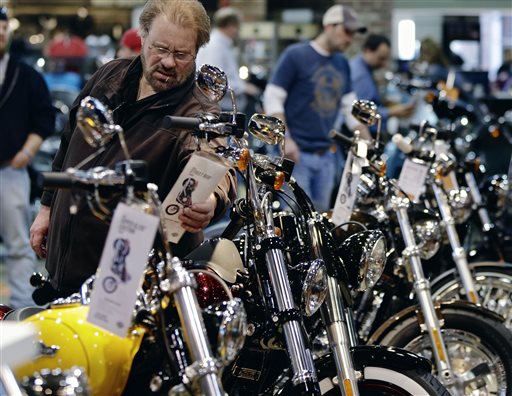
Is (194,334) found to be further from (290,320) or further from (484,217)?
(484,217)

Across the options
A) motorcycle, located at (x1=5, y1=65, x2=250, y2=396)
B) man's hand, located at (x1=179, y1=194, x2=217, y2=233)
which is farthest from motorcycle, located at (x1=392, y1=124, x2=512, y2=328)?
motorcycle, located at (x1=5, y1=65, x2=250, y2=396)

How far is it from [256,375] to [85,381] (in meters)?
1.06

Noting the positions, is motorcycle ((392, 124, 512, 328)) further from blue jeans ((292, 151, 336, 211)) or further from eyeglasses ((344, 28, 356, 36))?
eyeglasses ((344, 28, 356, 36))

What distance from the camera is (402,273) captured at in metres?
5.02

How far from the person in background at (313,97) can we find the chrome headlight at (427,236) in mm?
2691

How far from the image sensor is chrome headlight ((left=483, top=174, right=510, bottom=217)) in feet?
22.2

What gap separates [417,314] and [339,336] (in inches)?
45.5

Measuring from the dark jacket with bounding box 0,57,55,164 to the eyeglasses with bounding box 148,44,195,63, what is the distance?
3.27m

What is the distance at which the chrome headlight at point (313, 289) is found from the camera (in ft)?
11.9

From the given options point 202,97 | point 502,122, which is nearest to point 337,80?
point 502,122

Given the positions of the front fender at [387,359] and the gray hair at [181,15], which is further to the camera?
the gray hair at [181,15]

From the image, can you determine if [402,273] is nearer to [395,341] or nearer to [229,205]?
[395,341]

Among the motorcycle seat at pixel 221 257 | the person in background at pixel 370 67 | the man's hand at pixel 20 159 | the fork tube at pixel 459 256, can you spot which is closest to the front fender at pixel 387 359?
the motorcycle seat at pixel 221 257

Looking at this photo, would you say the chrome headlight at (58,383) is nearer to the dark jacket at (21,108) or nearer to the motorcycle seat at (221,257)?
the motorcycle seat at (221,257)
